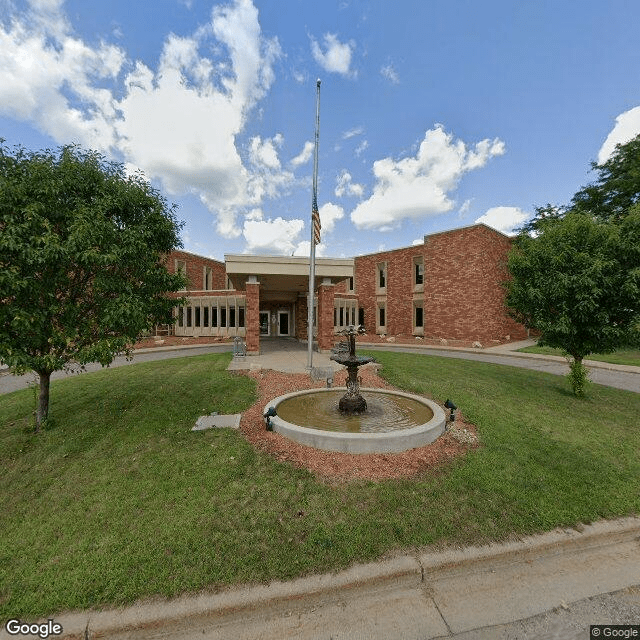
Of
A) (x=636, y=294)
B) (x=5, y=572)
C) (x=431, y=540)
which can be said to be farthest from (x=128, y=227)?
(x=636, y=294)

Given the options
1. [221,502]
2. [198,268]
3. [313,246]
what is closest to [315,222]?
[313,246]

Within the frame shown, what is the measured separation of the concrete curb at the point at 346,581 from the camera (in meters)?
2.68

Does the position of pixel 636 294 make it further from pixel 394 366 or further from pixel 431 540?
pixel 431 540

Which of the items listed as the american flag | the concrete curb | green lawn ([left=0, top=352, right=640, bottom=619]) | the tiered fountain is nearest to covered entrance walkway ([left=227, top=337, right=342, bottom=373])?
the tiered fountain

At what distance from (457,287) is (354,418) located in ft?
67.0

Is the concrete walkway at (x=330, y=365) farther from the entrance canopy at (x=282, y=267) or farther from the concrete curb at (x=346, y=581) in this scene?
the concrete curb at (x=346, y=581)

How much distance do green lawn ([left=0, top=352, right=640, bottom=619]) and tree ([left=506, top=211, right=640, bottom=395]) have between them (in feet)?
8.56

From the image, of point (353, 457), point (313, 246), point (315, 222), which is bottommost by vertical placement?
point (353, 457)

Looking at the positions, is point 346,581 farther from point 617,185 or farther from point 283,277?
point 617,185

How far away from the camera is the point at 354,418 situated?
6.66m

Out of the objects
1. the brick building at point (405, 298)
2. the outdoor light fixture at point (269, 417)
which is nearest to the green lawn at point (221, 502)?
the outdoor light fixture at point (269, 417)

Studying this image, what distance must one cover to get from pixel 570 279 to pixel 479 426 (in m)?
5.35

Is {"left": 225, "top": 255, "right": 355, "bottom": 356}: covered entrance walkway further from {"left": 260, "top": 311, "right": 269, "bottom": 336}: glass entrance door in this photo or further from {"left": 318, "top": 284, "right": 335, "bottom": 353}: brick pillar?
{"left": 260, "top": 311, "right": 269, "bottom": 336}: glass entrance door

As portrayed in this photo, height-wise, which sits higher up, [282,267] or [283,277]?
[282,267]
